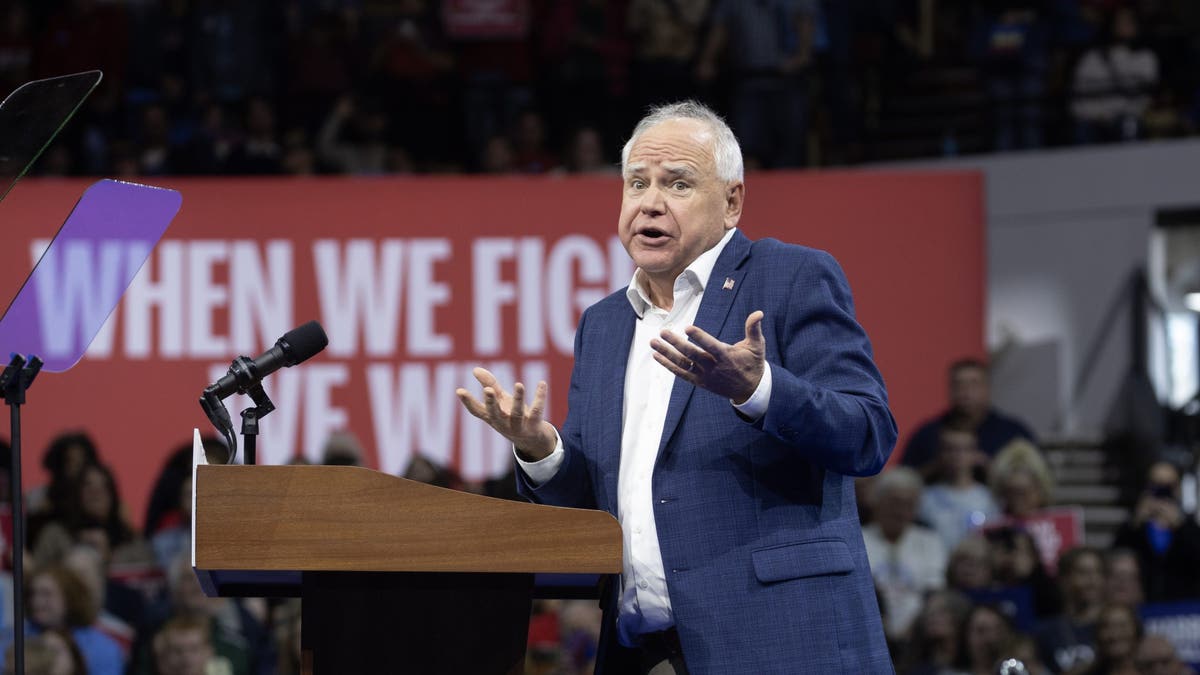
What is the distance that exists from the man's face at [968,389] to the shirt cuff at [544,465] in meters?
5.05

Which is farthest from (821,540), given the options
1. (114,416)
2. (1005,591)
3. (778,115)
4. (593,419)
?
(778,115)

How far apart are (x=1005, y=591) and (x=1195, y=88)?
226 inches

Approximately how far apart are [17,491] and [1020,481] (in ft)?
16.6

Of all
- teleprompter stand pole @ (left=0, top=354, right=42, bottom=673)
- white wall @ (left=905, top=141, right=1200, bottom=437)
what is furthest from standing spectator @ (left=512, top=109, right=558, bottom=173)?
teleprompter stand pole @ (left=0, top=354, right=42, bottom=673)

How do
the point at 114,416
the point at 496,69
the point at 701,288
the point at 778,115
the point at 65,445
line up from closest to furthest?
the point at 701,288, the point at 65,445, the point at 114,416, the point at 778,115, the point at 496,69

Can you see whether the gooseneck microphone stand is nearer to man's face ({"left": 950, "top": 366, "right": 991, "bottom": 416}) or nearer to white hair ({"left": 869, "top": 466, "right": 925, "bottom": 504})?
white hair ({"left": 869, "top": 466, "right": 925, "bottom": 504})

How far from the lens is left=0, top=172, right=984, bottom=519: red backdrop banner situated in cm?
782

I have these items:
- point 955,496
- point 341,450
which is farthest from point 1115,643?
point 341,450

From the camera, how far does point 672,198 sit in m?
2.68

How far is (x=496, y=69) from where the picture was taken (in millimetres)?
10422

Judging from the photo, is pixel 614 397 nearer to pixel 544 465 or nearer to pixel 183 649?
pixel 544 465

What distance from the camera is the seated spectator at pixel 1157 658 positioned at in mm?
5789

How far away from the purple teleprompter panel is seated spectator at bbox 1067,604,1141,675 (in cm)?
417

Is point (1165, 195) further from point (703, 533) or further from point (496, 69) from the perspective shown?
point (703, 533)
